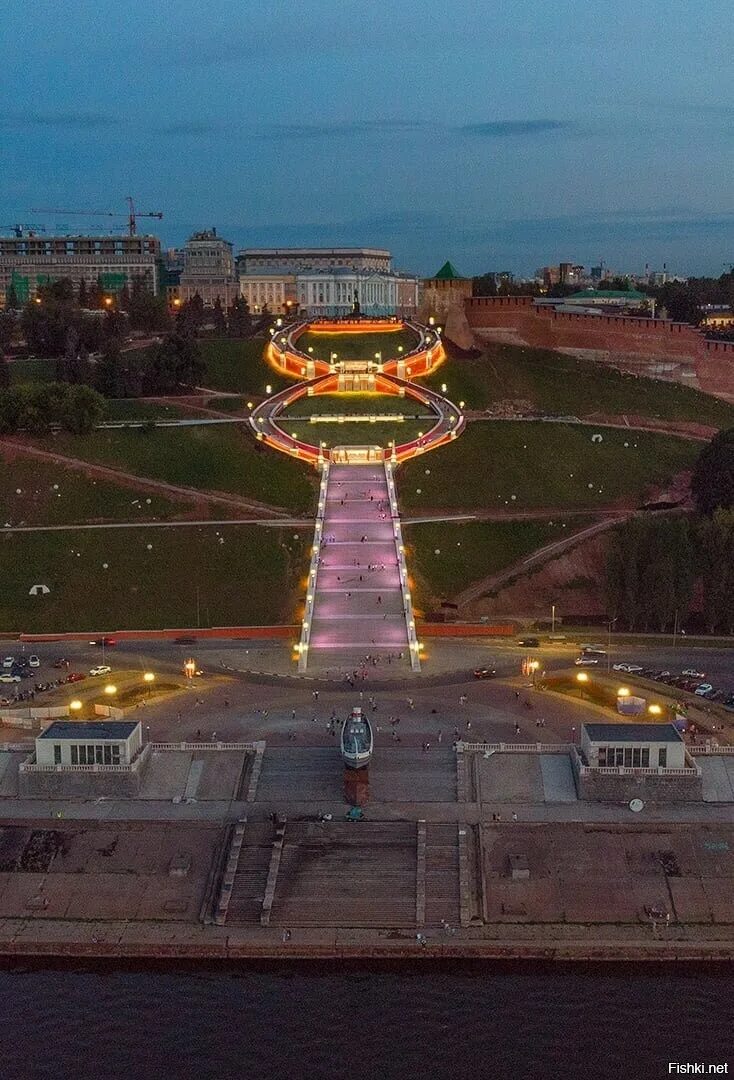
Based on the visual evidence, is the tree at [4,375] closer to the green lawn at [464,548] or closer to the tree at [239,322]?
the tree at [239,322]

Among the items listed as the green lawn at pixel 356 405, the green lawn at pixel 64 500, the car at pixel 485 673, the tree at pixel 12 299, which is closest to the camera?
the car at pixel 485 673

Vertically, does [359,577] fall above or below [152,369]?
below

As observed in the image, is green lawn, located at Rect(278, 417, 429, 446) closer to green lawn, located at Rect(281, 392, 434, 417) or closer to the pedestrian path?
green lawn, located at Rect(281, 392, 434, 417)

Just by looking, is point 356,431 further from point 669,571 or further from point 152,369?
point 669,571

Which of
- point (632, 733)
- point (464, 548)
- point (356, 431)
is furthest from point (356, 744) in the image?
point (356, 431)

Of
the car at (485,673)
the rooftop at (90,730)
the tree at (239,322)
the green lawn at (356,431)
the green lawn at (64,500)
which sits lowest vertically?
the car at (485,673)

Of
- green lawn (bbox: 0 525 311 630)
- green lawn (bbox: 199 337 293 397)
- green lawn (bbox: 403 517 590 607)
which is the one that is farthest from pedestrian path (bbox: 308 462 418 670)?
green lawn (bbox: 199 337 293 397)

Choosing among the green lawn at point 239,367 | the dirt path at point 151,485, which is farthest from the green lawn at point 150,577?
the green lawn at point 239,367
